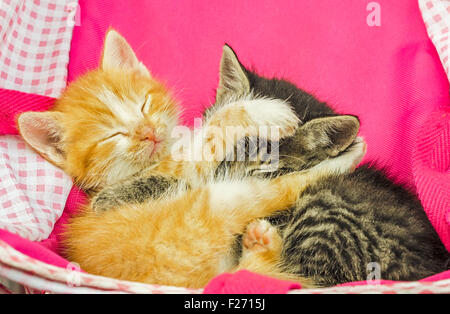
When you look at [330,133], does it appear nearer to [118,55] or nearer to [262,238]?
[262,238]

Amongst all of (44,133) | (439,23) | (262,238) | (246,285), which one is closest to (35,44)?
(44,133)

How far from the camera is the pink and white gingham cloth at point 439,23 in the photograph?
56.4 inches

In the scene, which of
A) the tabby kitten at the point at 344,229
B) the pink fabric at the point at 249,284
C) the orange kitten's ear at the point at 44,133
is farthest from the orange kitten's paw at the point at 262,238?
the orange kitten's ear at the point at 44,133

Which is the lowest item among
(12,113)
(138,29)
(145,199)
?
(145,199)

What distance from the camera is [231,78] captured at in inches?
51.9

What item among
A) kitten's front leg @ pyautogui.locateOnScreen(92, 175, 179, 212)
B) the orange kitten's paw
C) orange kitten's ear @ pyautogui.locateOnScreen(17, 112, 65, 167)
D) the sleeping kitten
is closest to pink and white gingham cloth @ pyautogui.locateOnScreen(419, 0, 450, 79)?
the sleeping kitten

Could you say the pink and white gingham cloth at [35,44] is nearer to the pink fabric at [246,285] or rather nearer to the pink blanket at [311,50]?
the pink blanket at [311,50]

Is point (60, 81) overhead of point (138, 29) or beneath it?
beneath

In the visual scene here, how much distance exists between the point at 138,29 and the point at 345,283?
1208mm

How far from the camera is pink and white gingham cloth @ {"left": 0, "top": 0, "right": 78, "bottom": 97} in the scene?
1.46 metres

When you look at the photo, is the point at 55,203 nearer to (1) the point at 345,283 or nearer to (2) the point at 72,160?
(2) the point at 72,160

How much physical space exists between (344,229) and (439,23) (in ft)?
2.89
